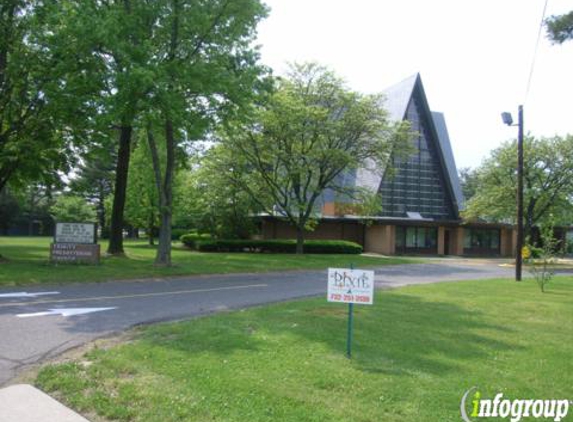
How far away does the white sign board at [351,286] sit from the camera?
6.86 metres

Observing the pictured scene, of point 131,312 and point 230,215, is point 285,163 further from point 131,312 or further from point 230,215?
point 131,312

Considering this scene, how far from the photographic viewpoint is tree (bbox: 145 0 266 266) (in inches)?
706

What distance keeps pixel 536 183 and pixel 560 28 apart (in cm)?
2788

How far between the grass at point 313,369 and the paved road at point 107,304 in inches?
38.0

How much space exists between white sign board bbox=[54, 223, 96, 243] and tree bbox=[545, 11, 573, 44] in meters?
16.5

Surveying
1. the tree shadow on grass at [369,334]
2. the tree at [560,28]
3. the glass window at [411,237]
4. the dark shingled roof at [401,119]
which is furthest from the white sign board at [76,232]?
the glass window at [411,237]

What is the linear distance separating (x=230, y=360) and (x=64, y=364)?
2052 millimetres

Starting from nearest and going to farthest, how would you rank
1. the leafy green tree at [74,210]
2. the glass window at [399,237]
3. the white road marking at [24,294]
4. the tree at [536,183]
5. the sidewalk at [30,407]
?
the sidewalk at [30,407] < the white road marking at [24,294] < the tree at [536,183] < the glass window at [399,237] < the leafy green tree at [74,210]

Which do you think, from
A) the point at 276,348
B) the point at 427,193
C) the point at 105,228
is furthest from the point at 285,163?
the point at 105,228

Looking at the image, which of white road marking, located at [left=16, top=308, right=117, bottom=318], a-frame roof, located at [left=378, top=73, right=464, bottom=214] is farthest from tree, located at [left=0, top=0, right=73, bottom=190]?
a-frame roof, located at [left=378, top=73, right=464, bottom=214]

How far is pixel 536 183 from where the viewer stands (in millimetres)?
35719

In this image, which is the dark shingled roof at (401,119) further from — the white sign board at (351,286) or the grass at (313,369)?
the white sign board at (351,286)

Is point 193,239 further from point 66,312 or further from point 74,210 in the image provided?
point 66,312

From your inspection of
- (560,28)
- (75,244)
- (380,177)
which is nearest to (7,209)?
(380,177)
